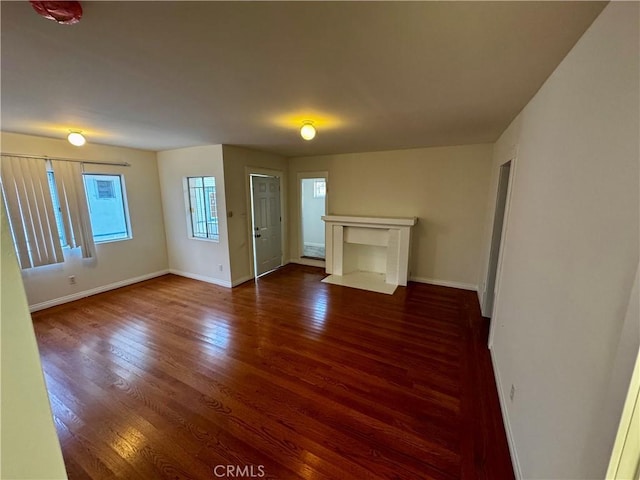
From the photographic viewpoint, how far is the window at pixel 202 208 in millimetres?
4451

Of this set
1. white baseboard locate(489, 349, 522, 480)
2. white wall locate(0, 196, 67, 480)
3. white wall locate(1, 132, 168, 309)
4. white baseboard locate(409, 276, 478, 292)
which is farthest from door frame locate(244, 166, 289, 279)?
white wall locate(0, 196, 67, 480)

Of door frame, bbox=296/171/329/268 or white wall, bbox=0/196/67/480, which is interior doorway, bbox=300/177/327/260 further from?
white wall, bbox=0/196/67/480

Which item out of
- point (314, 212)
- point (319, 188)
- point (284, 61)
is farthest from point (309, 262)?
point (284, 61)

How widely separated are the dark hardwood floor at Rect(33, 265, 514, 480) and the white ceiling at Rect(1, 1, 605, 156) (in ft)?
7.55

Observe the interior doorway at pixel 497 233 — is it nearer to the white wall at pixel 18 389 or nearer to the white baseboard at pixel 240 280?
the white wall at pixel 18 389

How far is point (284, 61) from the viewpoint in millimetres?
1517

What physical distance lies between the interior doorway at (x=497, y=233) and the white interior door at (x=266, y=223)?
3.67 metres

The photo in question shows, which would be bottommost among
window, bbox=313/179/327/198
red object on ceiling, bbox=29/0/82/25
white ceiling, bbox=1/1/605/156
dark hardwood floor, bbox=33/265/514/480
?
dark hardwood floor, bbox=33/265/514/480

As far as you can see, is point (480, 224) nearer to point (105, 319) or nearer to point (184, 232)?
point (184, 232)

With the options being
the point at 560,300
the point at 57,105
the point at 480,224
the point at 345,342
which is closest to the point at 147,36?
the point at 57,105

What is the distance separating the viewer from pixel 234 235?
4.36 metres

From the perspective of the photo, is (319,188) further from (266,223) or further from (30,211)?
(30,211)

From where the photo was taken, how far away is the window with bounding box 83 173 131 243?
4039 millimetres

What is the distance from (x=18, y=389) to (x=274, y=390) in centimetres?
188
